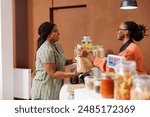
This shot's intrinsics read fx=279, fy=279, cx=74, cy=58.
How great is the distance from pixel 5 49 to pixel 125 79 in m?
1.23

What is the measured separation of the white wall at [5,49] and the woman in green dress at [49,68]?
23cm

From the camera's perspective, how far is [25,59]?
5051mm

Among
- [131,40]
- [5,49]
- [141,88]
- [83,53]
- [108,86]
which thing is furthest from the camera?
[131,40]

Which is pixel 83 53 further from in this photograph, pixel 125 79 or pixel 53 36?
pixel 125 79

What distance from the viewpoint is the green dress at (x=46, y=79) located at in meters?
2.25

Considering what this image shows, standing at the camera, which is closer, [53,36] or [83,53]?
[83,53]

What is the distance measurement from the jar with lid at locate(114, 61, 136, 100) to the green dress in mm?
1070

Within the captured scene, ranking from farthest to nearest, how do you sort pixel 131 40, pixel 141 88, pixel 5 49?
pixel 131 40 < pixel 5 49 < pixel 141 88

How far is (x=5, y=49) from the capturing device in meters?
2.17

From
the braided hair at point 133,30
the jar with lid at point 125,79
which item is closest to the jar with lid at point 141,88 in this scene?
the jar with lid at point 125,79

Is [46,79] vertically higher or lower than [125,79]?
lower

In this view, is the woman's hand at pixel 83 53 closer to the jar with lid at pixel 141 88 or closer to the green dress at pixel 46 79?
the green dress at pixel 46 79

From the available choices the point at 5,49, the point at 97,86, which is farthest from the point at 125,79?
the point at 5,49

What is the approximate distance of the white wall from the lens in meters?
2.12
